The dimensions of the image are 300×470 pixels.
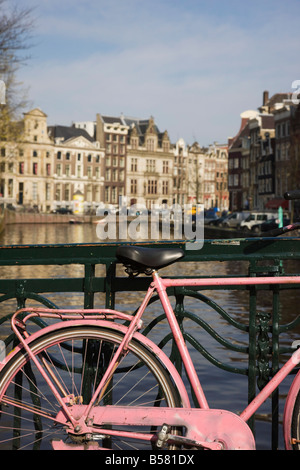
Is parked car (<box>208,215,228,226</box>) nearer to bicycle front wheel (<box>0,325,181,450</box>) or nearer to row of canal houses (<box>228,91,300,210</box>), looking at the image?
row of canal houses (<box>228,91,300,210</box>)

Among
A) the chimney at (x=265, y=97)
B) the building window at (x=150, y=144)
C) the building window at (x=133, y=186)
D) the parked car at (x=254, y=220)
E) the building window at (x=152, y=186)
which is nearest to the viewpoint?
the parked car at (x=254, y=220)

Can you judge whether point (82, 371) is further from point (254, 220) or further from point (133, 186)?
point (133, 186)

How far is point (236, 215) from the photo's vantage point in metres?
→ 53.4

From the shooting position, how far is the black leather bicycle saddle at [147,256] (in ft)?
10.3

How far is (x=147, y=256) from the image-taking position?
314 cm

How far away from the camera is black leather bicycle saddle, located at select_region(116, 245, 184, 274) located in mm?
3131

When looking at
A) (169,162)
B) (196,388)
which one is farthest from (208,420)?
(169,162)

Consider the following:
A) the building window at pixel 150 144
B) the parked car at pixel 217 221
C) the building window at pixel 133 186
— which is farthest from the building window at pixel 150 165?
the parked car at pixel 217 221

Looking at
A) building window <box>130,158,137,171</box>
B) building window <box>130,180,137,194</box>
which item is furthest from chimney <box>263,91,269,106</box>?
building window <box>130,180,137,194</box>

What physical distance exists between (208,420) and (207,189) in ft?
347

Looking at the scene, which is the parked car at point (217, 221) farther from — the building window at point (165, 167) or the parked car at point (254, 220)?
the building window at point (165, 167)

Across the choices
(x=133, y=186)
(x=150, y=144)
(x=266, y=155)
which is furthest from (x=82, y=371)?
(x=150, y=144)

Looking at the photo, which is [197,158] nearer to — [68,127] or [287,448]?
[68,127]
